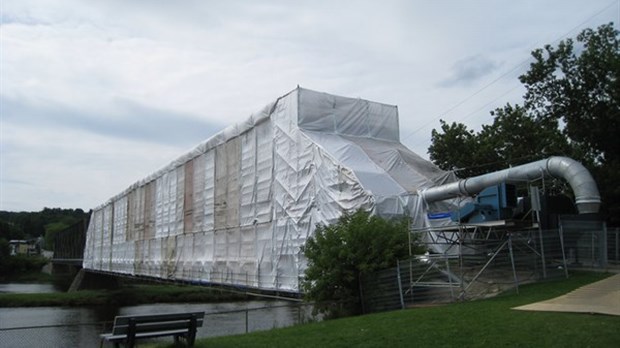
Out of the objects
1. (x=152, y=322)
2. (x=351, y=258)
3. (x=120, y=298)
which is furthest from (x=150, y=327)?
(x=120, y=298)

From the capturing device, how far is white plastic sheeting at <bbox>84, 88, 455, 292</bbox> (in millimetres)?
24906

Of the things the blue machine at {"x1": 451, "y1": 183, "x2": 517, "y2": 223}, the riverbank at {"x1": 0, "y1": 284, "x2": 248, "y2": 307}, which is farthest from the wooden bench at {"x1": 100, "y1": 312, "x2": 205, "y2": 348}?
the riverbank at {"x1": 0, "y1": 284, "x2": 248, "y2": 307}

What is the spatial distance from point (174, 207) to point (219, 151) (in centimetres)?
995

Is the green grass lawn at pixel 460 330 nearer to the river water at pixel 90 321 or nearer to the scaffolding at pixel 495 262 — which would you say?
the scaffolding at pixel 495 262

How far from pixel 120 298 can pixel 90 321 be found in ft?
64.4

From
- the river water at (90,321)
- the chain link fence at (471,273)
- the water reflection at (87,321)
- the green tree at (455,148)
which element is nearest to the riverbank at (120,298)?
the river water at (90,321)

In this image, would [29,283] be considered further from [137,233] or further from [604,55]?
[604,55]

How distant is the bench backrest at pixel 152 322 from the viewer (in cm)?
1191

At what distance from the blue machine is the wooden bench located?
1111 centimetres

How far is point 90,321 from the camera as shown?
48375mm

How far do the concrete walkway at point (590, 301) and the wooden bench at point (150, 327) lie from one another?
806 cm

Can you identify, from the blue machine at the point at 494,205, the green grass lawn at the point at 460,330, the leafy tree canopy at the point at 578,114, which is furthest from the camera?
the leafy tree canopy at the point at 578,114

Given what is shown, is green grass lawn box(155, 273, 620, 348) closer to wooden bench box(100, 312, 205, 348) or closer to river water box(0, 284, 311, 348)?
wooden bench box(100, 312, 205, 348)

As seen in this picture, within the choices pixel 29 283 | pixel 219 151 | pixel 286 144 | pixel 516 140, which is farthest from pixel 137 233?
pixel 29 283
